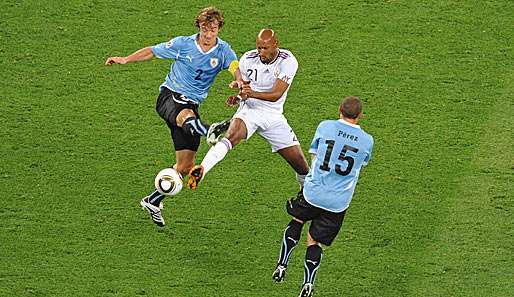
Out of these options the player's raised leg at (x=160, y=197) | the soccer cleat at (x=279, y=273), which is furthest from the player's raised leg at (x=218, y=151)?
the soccer cleat at (x=279, y=273)

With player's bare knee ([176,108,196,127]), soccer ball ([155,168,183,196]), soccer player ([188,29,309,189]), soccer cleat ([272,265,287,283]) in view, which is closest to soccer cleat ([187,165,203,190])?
soccer ball ([155,168,183,196])

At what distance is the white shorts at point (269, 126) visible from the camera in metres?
12.9

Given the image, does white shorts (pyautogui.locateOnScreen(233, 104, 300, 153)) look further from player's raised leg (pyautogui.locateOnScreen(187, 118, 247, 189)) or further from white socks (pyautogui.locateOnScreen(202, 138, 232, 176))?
white socks (pyautogui.locateOnScreen(202, 138, 232, 176))

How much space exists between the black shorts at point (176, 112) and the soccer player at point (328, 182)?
1.72 meters

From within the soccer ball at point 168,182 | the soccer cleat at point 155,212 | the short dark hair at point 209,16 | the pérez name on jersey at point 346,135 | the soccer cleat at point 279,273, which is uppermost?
the short dark hair at point 209,16

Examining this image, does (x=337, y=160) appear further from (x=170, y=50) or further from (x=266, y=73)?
(x=170, y=50)

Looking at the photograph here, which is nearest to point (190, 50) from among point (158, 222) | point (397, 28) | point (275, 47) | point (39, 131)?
point (275, 47)

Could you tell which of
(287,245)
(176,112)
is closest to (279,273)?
(287,245)

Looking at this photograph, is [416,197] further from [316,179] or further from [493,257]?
[316,179]

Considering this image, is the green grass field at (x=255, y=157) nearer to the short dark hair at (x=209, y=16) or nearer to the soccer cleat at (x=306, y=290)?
the soccer cleat at (x=306, y=290)

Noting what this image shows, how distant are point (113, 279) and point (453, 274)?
3.30m

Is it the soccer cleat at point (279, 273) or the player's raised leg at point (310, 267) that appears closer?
the player's raised leg at point (310, 267)

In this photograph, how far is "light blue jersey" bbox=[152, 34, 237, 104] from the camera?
1295cm

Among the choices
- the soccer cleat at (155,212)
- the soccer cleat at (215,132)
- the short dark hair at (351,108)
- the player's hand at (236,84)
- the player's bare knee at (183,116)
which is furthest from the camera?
the soccer cleat at (155,212)
